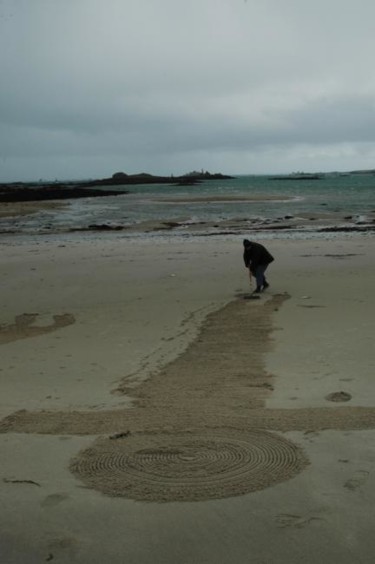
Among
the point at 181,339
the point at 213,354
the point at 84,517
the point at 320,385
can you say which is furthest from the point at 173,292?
the point at 84,517

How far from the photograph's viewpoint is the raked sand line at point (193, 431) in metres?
3.68

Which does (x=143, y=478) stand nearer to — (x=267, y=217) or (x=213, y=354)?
(x=213, y=354)

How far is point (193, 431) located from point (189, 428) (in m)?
0.08

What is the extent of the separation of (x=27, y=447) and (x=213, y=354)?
3.28 meters

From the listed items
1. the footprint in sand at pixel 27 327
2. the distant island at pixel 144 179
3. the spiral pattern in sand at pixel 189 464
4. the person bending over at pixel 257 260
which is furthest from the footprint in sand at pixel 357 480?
the distant island at pixel 144 179

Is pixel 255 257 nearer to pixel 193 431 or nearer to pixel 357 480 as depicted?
pixel 193 431

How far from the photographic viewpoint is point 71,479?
147 inches

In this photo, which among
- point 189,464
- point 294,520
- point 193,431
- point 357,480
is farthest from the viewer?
point 193,431

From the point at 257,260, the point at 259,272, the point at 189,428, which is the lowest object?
the point at 189,428

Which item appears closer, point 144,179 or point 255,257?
point 255,257

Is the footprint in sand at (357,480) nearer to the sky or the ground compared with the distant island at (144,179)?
nearer to the ground

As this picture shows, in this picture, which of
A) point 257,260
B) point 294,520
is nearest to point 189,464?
point 294,520

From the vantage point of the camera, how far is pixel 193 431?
14.8ft

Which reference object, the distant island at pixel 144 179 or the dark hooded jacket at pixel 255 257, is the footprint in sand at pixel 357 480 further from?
the distant island at pixel 144 179
